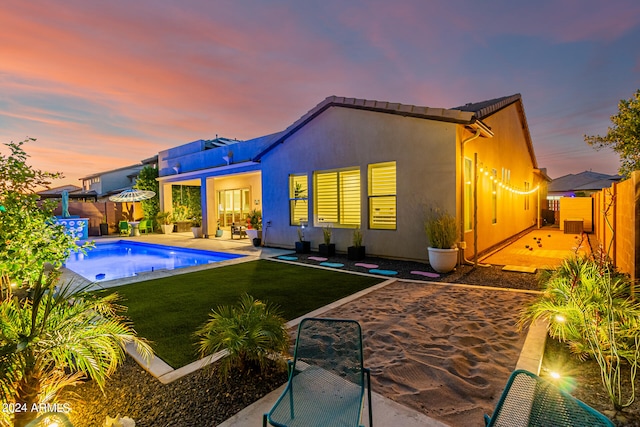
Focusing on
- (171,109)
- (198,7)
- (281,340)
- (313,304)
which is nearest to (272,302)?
(313,304)

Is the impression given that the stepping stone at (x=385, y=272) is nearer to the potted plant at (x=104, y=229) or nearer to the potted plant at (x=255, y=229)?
the potted plant at (x=255, y=229)

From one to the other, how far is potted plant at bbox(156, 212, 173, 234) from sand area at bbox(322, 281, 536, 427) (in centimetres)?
1654

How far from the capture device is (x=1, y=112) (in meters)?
10.4

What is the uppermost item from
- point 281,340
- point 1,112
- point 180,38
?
point 180,38

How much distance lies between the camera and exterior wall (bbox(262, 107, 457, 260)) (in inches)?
312

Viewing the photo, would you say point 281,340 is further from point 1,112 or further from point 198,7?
point 1,112

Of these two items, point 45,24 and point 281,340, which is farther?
point 45,24

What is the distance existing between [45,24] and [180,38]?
2.97 metres

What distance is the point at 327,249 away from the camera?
986cm

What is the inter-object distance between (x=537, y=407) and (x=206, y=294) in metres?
5.41

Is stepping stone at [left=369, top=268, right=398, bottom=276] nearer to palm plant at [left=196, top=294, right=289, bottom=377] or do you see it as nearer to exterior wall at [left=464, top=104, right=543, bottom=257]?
exterior wall at [left=464, top=104, right=543, bottom=257]

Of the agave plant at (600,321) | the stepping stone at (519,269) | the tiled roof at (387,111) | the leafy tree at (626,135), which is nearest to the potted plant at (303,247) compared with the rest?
the tiled roof at (387,111)

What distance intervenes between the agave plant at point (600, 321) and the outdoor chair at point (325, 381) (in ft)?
6.14

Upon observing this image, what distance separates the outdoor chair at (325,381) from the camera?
1.80m
